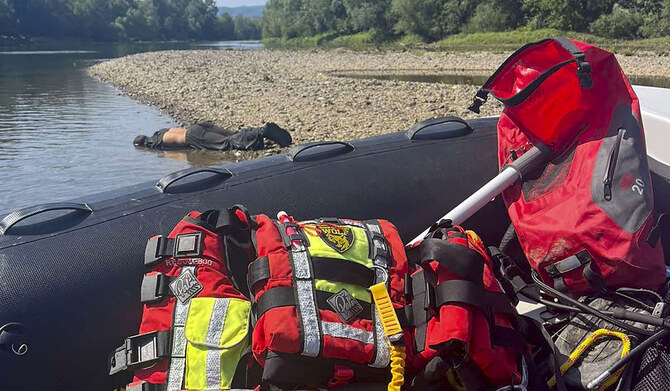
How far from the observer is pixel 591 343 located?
1515 millimetres

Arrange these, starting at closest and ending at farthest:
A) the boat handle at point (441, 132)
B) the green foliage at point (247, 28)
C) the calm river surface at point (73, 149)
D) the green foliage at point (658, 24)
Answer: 1. the boat handle at point (441, 132)
2. the calm river surface at point (73, 149)
3. the green foliage at point (658, 24)
4. the green foliage at point (247, 28)

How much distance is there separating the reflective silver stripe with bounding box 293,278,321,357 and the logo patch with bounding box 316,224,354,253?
143 mm

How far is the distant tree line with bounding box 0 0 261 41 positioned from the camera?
50094 mm

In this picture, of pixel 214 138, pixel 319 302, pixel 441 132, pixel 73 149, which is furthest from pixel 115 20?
pixel 319 302

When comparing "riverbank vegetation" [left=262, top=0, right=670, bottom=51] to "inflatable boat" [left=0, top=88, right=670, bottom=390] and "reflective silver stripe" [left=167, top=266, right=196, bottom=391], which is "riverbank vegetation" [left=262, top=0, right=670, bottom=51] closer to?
"inflatable boat" [left=0, top=88, right=670, bottom=390]

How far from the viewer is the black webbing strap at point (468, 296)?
1323 mm

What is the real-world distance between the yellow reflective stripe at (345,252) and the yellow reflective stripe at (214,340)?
22 centimetres

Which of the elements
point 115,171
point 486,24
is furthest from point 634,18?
point 115,171

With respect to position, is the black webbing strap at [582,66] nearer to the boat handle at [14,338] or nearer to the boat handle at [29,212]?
the boat handle at [29,212]

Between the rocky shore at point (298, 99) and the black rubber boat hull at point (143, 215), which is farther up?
the black rubber boat hull at point (143, 215)

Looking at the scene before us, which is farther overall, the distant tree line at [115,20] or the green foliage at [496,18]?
the distant tree line at [115,20]

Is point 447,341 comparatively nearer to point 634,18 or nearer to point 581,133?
point 581,133

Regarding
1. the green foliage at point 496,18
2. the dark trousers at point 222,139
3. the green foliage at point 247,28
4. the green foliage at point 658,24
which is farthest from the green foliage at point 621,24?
the green foliage at point 247,28

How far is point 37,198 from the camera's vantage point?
16.6 ft
